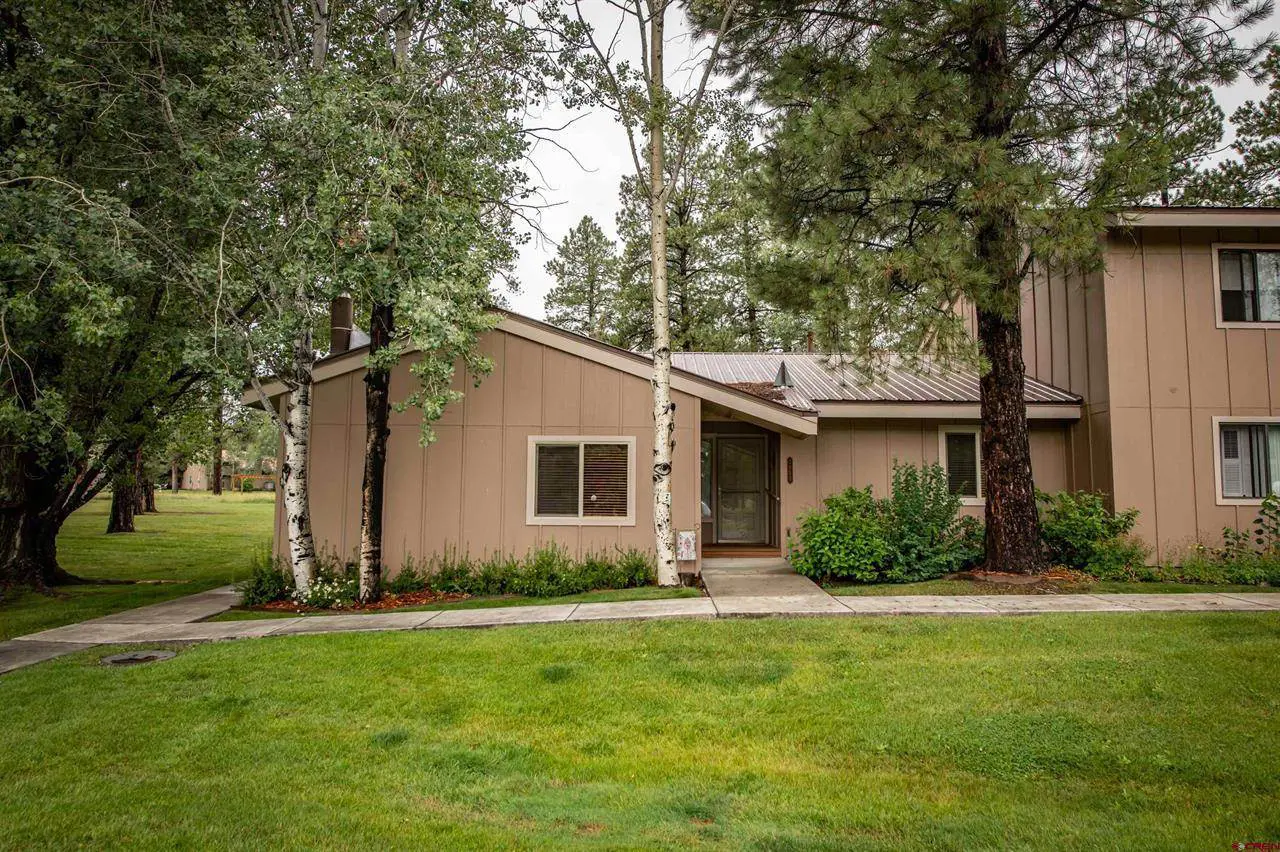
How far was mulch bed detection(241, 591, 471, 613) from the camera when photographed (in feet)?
30.1

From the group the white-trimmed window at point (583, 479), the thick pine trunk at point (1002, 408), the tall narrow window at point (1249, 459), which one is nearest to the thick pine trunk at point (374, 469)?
the white-trimmed window at point (583, 479)

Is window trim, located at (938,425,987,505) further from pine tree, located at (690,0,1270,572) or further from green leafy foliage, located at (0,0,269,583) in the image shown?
green leafy foliage, located at (0,0,269,583)

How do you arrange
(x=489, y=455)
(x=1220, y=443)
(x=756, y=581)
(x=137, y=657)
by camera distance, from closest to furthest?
1. (x=137, y=657)
2. (x=756, y=581)
3. (x=489, y=455)
4. (x=1220, y=443)

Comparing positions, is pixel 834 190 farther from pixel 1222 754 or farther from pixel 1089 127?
pixel 1222 754

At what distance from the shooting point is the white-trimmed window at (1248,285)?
11500 millimetres

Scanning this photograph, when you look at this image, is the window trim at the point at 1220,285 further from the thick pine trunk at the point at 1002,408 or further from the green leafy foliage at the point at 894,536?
the green leafy foliage at the point at 894,536

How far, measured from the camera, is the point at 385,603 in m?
9.45

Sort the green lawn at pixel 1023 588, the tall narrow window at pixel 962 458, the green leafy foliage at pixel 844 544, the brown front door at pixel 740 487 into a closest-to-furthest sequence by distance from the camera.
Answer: the green lawn at pixel 1023 588
the green leafy foliage at pixel 844 544
the tall narrow window at pixel 962 458
the brown front door at pixel 740 487

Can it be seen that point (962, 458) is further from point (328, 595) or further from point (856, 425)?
point (328, 595)

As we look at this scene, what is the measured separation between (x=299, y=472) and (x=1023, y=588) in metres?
9.44

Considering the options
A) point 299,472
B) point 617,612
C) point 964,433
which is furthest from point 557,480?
point 964,433

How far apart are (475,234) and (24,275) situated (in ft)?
16.1

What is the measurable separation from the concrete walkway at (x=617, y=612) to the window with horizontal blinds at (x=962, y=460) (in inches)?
150

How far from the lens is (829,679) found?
5.58 metres
